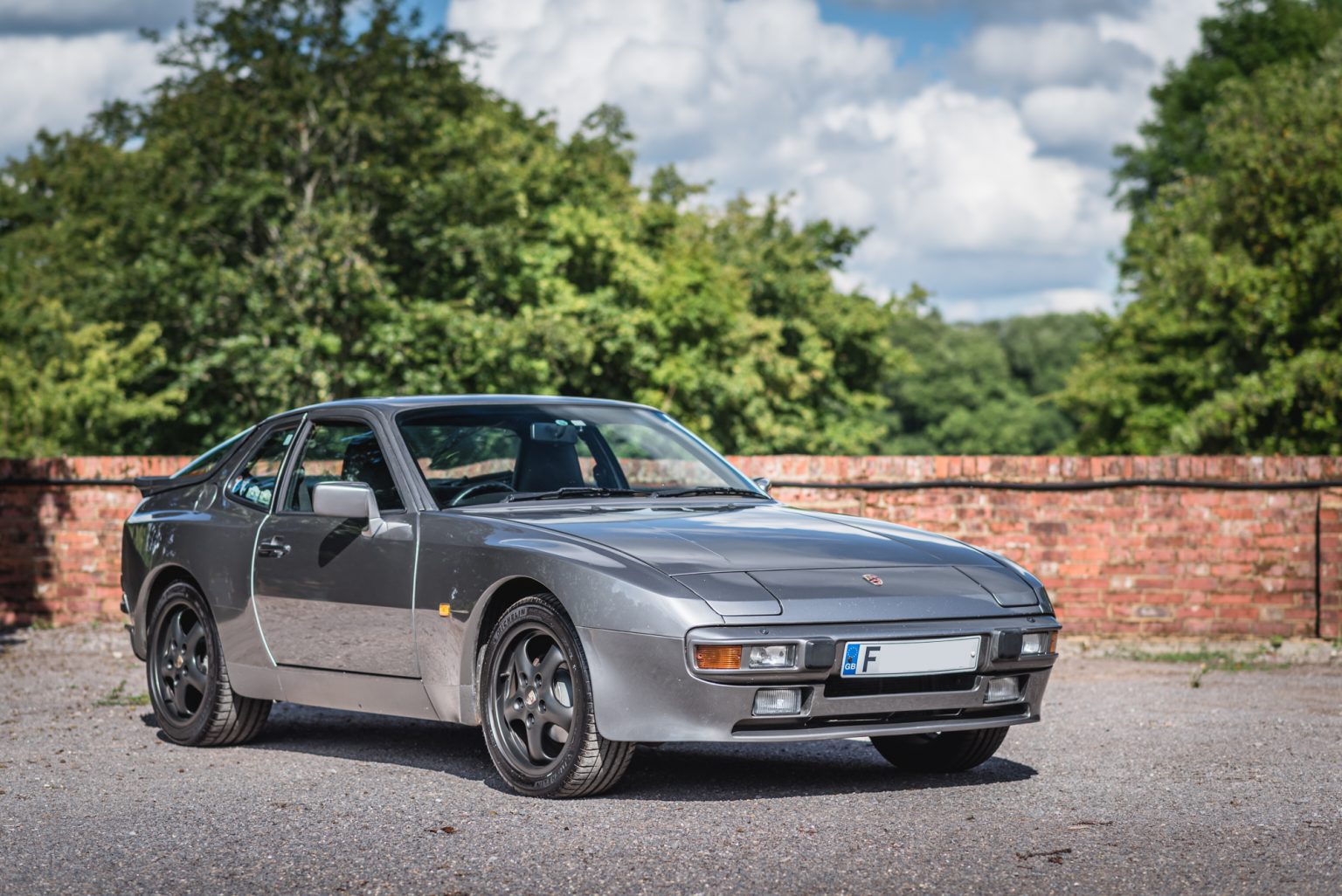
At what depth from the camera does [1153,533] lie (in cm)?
1264

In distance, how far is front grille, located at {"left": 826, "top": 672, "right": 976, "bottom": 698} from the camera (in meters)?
5.53

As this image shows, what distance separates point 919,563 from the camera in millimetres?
5941

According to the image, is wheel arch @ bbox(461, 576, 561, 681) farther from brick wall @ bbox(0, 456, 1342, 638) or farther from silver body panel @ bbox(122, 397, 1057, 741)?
brick wall @ bbox(0, 456, 1342, 638)

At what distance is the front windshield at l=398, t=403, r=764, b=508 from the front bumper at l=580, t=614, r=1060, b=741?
131cm

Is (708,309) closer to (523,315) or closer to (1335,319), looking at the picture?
(523,315)

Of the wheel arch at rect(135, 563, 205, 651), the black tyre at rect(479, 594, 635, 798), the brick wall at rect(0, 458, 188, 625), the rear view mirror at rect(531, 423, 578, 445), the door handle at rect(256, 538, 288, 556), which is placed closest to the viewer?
the black tyre at rect(479, 594, 635, 798)

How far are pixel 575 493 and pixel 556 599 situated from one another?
97 cm

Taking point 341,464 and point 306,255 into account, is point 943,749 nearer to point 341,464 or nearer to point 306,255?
point 341,464

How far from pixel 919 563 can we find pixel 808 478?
7.32 metres

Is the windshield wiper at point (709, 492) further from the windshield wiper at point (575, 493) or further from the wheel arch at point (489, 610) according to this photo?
the wheel arch at point (489, 610)

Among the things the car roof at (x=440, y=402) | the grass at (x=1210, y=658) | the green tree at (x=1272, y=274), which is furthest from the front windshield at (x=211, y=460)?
the green tree at (x=1272, y=274)

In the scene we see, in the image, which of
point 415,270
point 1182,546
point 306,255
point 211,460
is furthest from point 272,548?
point 415,270

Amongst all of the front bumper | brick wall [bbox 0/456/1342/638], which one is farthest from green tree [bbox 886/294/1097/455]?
the front bumper

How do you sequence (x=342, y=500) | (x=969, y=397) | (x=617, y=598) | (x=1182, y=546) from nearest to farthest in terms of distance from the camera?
1. (x=617, y=598)
2. (x=342, y=500)
3. (x=1182, y=546)
4. (x=969, y=397)
